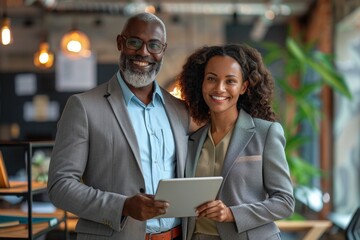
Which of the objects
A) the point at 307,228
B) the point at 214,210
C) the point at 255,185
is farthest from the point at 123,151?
the point at 307,228

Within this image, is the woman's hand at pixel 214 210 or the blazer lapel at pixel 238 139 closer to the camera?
the woman's hand at pixel 214 210

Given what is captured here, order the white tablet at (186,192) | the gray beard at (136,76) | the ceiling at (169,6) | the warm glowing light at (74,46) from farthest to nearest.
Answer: the ceiling at (169,6), the warm glowing light at (74,46), the gray beard at (136,76), the white tablet at (186,192)

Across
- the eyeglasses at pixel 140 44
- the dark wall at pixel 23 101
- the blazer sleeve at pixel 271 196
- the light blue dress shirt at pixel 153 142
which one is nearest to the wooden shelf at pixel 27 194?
the light blue dress shirt at pixel 153 142

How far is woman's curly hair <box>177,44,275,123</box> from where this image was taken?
95.0 inches

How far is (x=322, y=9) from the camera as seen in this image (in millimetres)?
7809

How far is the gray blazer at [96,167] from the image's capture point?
83.5 inches

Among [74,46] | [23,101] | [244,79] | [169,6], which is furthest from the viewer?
[23,101]

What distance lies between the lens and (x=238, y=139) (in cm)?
232

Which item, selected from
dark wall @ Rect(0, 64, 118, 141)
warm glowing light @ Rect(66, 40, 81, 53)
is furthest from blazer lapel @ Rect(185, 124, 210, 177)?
dark wall @ Rect(0, 64, 118, 141)

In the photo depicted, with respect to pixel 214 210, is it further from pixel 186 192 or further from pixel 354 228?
pixel 354 228

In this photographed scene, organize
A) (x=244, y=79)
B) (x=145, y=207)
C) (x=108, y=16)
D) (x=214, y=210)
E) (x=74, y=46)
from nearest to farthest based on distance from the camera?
(x=145, y=207)
(x=214, y=210)
(x=244, y=79)
(x=74, y=46)
(x=108, y=16)

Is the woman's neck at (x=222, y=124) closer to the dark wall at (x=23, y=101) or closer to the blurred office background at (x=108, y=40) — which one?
the blurred office background at (x=108, y=40)

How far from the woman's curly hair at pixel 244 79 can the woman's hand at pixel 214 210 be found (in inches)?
19.0

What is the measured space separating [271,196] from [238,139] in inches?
9.9
